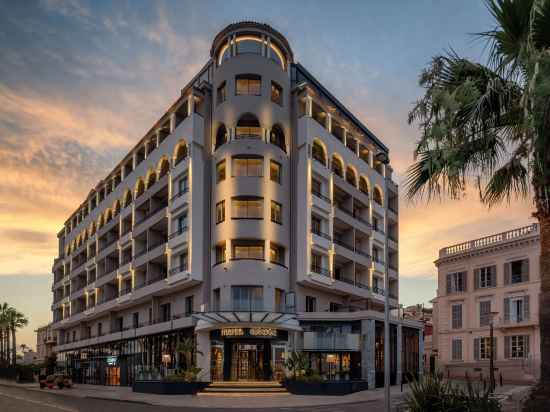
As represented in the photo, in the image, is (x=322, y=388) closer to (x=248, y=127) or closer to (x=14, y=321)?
(x=248, y=127)

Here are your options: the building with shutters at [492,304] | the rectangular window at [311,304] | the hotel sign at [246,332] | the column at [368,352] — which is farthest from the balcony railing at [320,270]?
the building with shutters at [492,304]

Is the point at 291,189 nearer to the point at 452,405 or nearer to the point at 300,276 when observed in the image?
the point at 300,276

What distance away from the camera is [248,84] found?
2064 inches

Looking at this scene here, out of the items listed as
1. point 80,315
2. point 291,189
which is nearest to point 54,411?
point 291,189

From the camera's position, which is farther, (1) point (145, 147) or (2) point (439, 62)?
(1) point (145, 147)

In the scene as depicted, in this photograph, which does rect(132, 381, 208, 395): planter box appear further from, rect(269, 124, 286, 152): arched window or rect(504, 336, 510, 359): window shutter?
rect(504, 336, 510, 359): window shutter

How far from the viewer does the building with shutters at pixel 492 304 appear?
56.4 meters

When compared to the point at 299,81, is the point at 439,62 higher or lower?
lower

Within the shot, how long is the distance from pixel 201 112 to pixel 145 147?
504 inches

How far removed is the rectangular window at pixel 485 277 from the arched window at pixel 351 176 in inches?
606

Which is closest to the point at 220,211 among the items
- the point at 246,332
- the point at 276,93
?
the point at 246,332

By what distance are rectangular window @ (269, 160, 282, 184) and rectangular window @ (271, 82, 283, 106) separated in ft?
18.0

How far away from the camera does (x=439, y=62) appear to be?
11992 millimetres

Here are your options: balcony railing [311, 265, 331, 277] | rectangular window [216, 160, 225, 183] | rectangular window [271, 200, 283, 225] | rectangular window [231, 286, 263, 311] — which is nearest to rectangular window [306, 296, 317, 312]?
balcony railing [311, 265, 331, 277]
